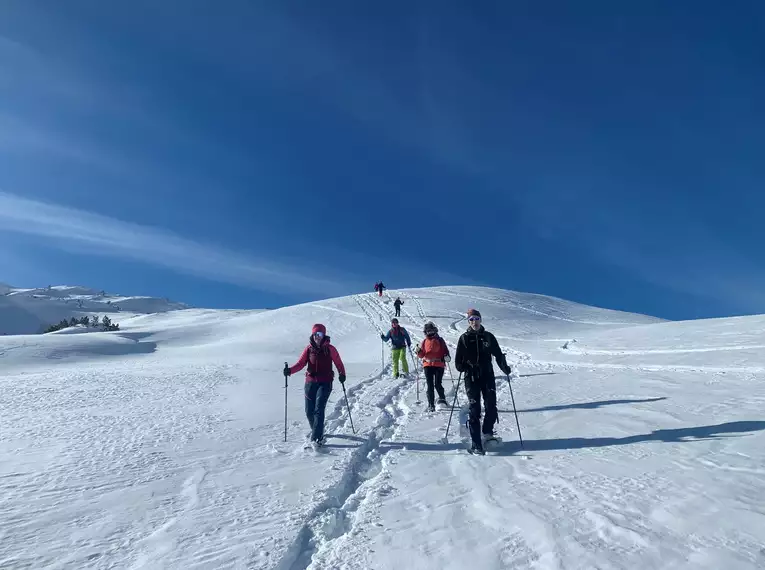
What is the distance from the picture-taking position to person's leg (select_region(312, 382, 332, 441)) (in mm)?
7520

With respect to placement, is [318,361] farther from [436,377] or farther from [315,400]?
[436,377]

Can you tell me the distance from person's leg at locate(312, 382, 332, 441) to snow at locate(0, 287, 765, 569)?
39cm

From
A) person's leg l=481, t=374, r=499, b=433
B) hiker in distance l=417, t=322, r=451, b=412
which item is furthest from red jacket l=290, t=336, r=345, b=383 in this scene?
Result: hiker in distance l=417, t=322, r=451, b=412

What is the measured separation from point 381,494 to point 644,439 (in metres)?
4.20

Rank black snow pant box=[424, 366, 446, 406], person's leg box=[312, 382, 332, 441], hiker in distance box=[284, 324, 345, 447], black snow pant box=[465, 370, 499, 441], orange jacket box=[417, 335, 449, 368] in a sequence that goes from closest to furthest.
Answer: black snow pant box=[465, 370, 499, 441] → person's leg box=[312, 382, 332, 441] → hiker in distance box=[284, 324, 345, 447] → black snow pant box=[424, 366, 446, 406] → orange jacket box=[417, 335, 449, 368]

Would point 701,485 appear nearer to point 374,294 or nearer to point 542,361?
point 542,361

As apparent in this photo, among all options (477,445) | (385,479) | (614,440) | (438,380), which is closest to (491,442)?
(477,445)

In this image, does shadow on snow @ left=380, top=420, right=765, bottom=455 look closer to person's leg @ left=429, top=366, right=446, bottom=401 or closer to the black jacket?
the black jacket

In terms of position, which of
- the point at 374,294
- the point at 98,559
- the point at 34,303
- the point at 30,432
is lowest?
the point at 98,559

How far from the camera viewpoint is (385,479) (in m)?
5.79

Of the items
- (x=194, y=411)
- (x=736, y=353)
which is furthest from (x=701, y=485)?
(x=736, y=353)

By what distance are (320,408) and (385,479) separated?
2151mm

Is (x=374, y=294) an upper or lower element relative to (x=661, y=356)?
upper

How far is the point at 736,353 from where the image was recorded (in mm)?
15648
